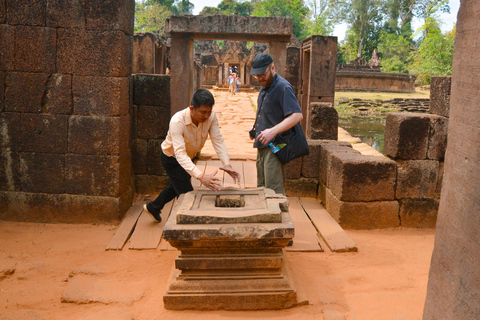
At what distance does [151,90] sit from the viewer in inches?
233

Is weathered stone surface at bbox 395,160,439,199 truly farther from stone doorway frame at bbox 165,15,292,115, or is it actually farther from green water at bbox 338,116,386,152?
green water at bbox 338,116,386,152

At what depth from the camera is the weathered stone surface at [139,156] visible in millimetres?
6078

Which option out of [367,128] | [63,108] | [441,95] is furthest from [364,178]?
[367,128]

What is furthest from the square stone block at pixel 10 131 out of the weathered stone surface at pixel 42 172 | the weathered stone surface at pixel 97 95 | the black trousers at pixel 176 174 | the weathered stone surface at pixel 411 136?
the weathered stone surface at pixel 411 136

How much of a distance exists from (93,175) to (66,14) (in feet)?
5.89

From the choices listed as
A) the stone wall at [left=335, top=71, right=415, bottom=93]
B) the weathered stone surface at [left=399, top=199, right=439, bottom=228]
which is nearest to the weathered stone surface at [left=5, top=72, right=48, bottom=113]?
the weathered stone surface at [left=399, top=199, right=439, bottom=228]

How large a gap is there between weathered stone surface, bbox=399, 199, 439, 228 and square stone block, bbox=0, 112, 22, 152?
445cm

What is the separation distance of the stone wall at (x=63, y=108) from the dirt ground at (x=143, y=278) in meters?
0.34

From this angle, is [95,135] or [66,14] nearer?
[66,14]

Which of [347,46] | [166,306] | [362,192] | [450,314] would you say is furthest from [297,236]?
[347,46]

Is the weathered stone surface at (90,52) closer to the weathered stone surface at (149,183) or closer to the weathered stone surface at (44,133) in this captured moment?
the weathered stone surface at (44,133)

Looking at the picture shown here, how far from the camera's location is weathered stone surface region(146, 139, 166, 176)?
19.9 feet

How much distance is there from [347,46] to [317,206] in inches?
2030

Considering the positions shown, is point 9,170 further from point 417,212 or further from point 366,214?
point 417,212
